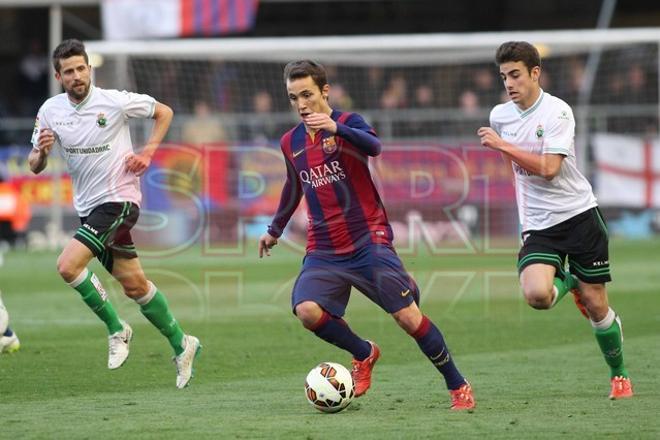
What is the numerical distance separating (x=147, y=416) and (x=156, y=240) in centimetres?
844

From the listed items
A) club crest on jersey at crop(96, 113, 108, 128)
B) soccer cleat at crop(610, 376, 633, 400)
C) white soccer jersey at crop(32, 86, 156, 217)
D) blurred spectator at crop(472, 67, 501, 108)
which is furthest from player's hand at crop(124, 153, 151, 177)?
blurred spectator at crop(472, 67, 501, 108)

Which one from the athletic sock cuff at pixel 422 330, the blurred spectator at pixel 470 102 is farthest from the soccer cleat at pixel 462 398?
the blurred spectator at pixel 470 102

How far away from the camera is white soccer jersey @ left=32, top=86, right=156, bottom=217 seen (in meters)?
8.98

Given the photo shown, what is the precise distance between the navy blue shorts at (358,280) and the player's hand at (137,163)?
152 centimetres

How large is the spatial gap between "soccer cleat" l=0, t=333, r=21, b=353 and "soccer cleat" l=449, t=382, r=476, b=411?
4.27 m

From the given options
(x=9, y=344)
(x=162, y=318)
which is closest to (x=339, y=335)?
(x=162, y=318)

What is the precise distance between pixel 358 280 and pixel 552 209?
4.07 ft

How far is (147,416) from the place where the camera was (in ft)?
24.0

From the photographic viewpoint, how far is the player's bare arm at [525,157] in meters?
7.35

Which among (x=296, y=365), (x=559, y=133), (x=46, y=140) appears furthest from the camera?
(x=296, y=365)

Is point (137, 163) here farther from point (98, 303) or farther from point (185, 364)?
point (185, 364)

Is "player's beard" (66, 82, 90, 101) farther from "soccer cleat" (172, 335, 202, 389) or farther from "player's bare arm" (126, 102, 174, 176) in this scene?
"soccer cleat" (172, 335, 202, 389)

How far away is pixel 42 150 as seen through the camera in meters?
8.70

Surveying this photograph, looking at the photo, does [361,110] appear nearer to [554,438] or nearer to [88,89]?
[88,89]
